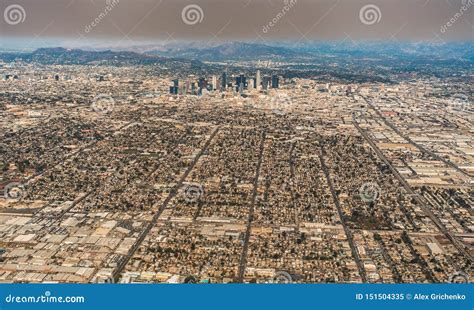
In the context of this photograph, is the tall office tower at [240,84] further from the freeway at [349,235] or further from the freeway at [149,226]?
the freeway at [349,235]

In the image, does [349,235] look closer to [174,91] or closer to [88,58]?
[174,91]

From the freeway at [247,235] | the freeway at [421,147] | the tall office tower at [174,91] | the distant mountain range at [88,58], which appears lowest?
the distant mountain range at [88,58]

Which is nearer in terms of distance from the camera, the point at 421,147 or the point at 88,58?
the point at 421,147

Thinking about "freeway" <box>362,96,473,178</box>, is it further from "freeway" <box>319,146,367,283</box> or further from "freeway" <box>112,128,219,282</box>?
"freeway" <box>112,128,219,282</box>

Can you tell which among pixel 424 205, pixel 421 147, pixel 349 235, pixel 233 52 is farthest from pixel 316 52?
pixel 349 235

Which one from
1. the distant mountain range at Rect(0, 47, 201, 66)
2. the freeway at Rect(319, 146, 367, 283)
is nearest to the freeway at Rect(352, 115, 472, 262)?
the freeway at Rect(319, 146, 367, 283)

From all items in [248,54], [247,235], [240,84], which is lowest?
[248,54]

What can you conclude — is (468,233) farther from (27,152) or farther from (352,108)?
(352,108)

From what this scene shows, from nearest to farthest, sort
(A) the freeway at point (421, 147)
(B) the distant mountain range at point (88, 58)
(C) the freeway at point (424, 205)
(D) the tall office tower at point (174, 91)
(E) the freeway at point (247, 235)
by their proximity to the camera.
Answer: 1. (E) the freeway at point (247, 235)
2. (C) the freeway at point (424, 205)
3. (A) the freeway at point (421, 147)
4. (D) the tall office tower at point (174, 91)
5. (B) the distant mountain range at point (88, 58)

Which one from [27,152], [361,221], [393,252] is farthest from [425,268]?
[27,152]

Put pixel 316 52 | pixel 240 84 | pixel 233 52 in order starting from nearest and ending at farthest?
pixel 240 84 < pixel 233 52 < pixel 316 52

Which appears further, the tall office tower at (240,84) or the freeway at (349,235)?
the tall office tower at (240,84)

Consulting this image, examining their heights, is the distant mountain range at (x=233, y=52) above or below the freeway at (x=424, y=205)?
below

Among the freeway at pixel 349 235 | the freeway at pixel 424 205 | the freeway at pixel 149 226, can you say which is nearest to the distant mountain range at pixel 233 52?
the freeway at pixel 424 205
